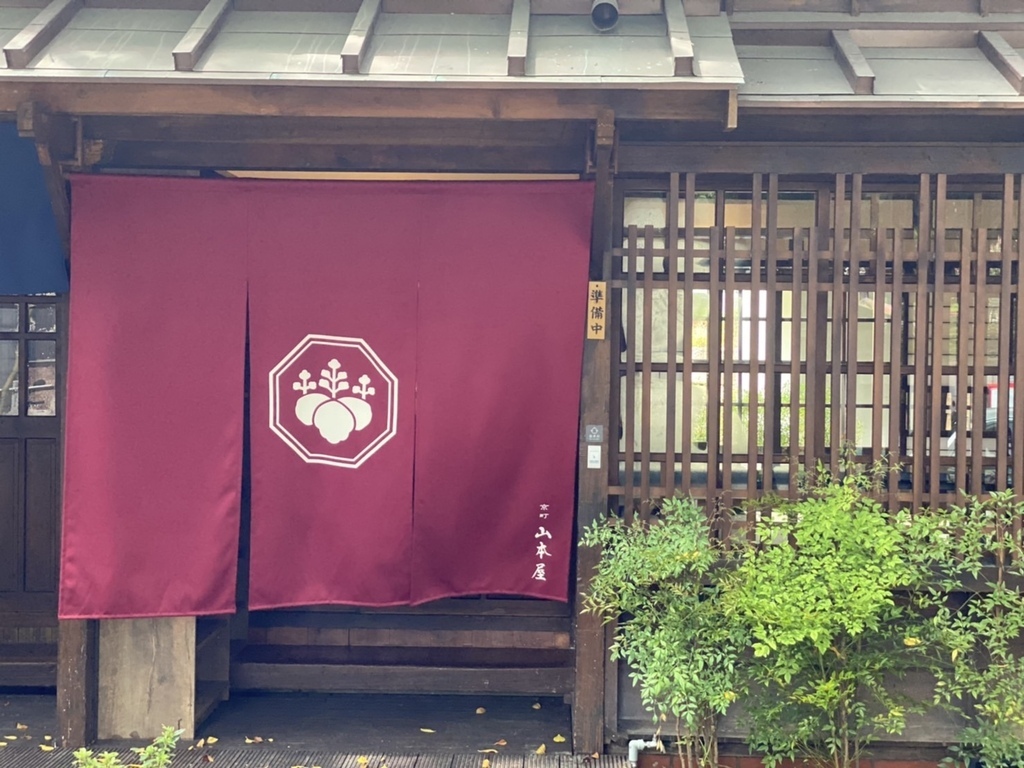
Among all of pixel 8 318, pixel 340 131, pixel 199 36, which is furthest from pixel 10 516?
pixel 199 36

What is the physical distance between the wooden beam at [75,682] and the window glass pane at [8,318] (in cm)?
229

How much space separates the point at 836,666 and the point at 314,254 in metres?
3.61

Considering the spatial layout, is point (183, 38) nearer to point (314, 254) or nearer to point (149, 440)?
point (314, 254)

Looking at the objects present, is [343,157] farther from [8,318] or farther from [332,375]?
[8,318]

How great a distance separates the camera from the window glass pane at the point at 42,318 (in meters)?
6.61

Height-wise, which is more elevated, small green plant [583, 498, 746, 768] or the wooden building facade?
the wooden building facade

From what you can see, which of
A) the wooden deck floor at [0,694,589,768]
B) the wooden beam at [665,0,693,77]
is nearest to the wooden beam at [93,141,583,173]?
the wooden beam at [665,0,693,77]

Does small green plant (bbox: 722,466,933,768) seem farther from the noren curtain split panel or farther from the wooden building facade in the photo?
the noren curtain split panel

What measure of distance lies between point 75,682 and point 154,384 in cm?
185

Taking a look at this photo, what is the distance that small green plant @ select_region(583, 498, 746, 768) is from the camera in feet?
15.2

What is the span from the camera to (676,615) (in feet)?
15.6

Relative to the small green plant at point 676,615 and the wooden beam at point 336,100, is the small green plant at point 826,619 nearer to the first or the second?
the small green plant at point 676,615

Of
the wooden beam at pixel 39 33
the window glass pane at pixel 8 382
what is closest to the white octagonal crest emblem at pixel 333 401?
the wooden beam at pixel 39 33

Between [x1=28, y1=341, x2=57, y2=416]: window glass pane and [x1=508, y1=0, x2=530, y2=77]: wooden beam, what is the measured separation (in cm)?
396
